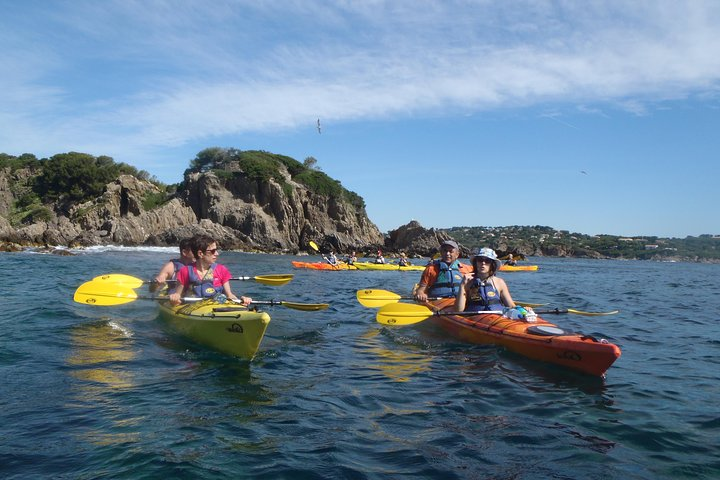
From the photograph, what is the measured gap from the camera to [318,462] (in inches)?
144

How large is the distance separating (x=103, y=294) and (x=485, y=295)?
6.27 meters

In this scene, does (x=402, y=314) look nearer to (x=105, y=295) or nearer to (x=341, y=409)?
(x=341, y=409)

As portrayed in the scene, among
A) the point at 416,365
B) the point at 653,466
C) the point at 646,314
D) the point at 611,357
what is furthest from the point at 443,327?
the point at 646,314

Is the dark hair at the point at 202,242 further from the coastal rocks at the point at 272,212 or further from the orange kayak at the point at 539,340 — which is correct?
the coastal rocks at the point at 272,212

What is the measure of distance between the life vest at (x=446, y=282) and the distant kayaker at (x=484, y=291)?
1.49 metres

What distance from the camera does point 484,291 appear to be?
8109 millimetres

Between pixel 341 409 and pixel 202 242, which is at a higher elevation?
pixel 202 242

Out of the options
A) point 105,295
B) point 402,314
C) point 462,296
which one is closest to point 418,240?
point 462,296

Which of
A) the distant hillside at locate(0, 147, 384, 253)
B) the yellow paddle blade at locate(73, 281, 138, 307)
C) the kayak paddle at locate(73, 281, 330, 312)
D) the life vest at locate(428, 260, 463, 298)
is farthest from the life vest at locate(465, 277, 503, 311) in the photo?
the distant hillside at locate(0, 147, 384, 253)

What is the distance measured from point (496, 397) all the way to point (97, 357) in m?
4.77

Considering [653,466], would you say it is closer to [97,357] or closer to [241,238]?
[97,357]

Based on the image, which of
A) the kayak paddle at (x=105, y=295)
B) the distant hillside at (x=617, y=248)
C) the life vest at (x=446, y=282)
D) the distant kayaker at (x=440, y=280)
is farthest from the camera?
the distant hillside at (x=617, y=248)

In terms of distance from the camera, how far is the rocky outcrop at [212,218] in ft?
A: 154

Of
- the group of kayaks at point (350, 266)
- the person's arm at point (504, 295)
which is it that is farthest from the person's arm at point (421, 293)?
the group of kayaks at point (350, 266)
